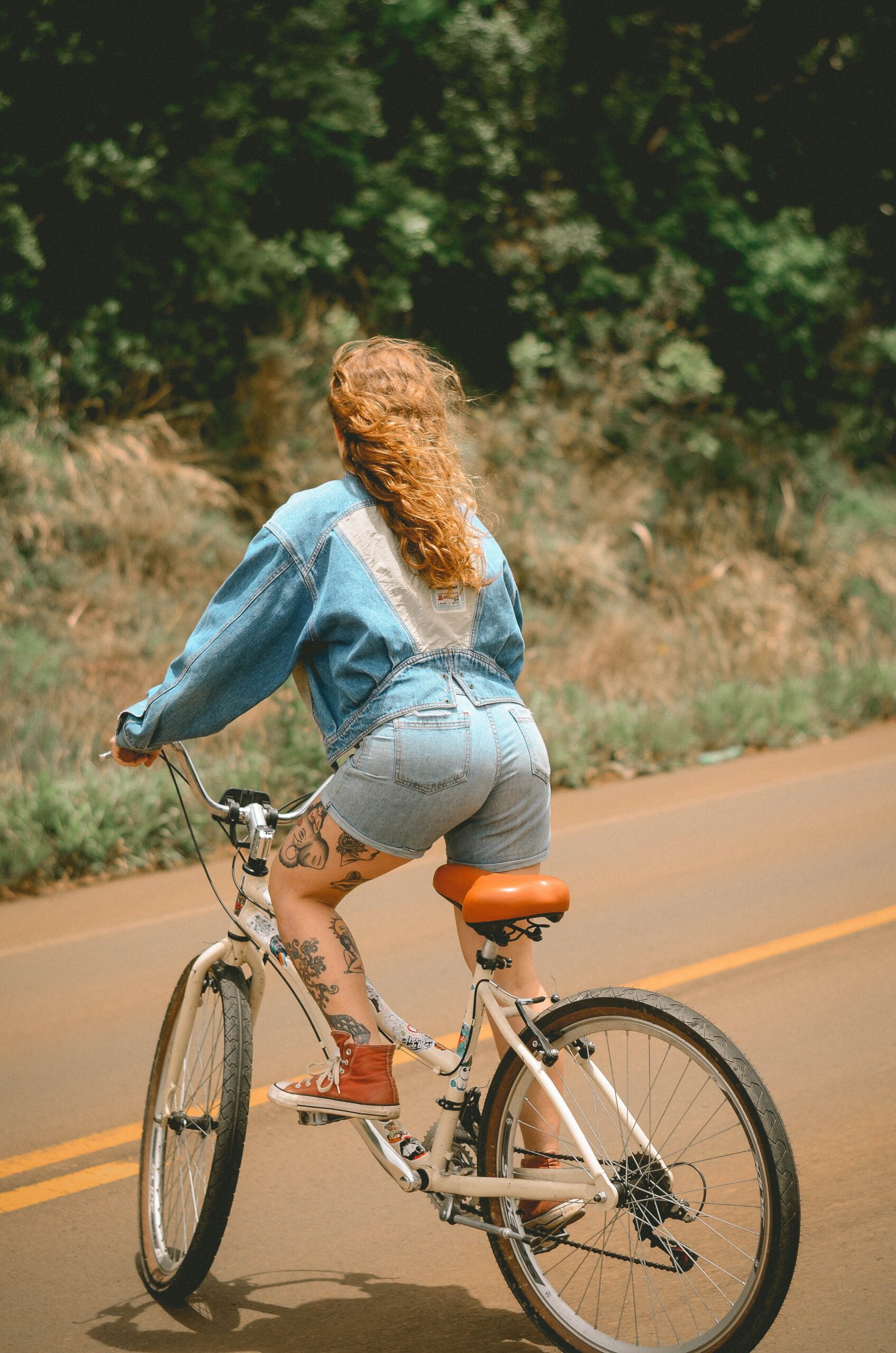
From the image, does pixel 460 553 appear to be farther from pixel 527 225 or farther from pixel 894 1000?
pixel 527 225

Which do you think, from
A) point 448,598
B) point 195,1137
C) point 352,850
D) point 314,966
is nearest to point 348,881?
point 352,850

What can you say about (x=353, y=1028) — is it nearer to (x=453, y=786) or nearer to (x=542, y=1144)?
(x=542, y=1144)

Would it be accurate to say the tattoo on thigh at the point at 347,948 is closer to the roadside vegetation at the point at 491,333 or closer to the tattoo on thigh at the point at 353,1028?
the tattoo on thigh at the point at 353,1028

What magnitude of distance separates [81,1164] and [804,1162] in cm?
212

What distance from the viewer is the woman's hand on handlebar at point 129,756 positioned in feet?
10.4

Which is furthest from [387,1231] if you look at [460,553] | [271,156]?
[271,156]

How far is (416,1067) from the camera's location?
4.81 metres

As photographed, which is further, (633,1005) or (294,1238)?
(294,1238)

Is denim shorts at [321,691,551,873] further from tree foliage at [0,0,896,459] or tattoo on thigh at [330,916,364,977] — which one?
tree foliage at [0,0,896,459]

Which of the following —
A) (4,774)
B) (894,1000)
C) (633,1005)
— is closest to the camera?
(633,1005)

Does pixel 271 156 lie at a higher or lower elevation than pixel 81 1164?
lower

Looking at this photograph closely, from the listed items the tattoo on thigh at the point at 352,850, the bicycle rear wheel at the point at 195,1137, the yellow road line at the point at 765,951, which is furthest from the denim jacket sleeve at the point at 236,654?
the yellow road line at the point at 765,951

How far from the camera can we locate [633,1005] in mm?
2723

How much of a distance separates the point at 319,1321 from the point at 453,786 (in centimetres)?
137
